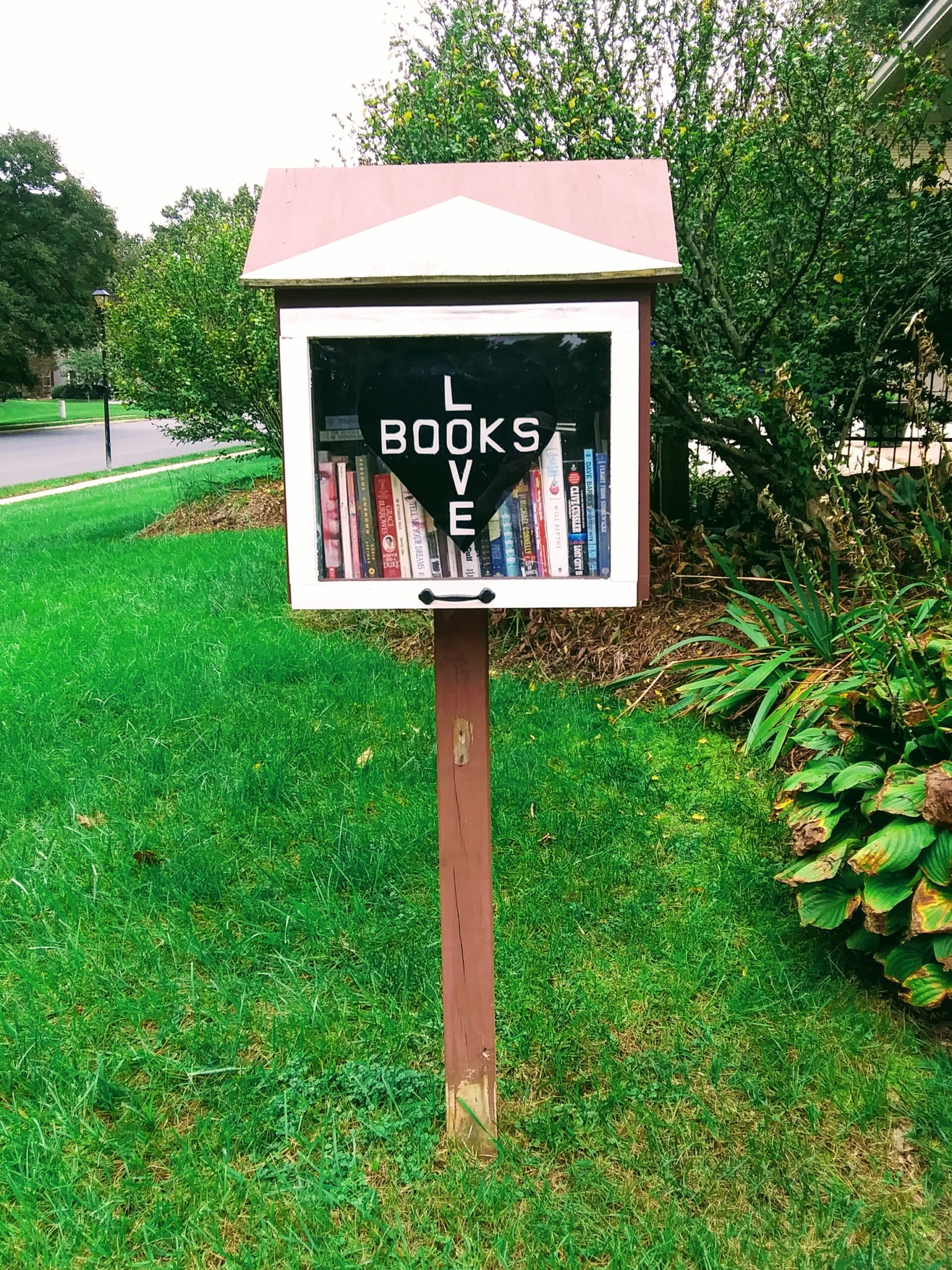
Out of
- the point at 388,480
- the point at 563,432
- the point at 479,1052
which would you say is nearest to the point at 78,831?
the point at 479,1052

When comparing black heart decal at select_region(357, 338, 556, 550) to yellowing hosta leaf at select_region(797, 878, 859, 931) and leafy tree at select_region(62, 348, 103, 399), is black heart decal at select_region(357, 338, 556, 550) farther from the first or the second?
leafy tree at select_region(62, 348, 103, 399)

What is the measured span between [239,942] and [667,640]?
8.64 feet

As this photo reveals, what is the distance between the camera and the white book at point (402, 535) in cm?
178

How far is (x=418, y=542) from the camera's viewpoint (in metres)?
1.79

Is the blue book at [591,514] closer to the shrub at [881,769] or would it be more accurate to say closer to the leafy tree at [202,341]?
the shrub at [881,769]

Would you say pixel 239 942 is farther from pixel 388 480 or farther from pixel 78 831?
pixel 388 480

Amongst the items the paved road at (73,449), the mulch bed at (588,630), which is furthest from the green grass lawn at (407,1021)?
the paved road at (73,449)

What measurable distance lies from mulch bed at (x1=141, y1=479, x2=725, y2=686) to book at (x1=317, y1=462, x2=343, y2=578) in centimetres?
261

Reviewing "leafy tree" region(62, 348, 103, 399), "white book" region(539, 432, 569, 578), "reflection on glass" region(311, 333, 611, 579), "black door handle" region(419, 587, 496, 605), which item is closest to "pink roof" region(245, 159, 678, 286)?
"reflection on glass" region(311, 333, 611, 579)

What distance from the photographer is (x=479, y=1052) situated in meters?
2.06

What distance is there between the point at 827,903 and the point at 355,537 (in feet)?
5.26

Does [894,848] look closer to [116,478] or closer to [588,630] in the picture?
[588,630]

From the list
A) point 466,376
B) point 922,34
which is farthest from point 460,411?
point 922,34

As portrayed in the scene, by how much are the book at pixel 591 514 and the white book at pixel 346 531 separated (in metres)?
0.45
